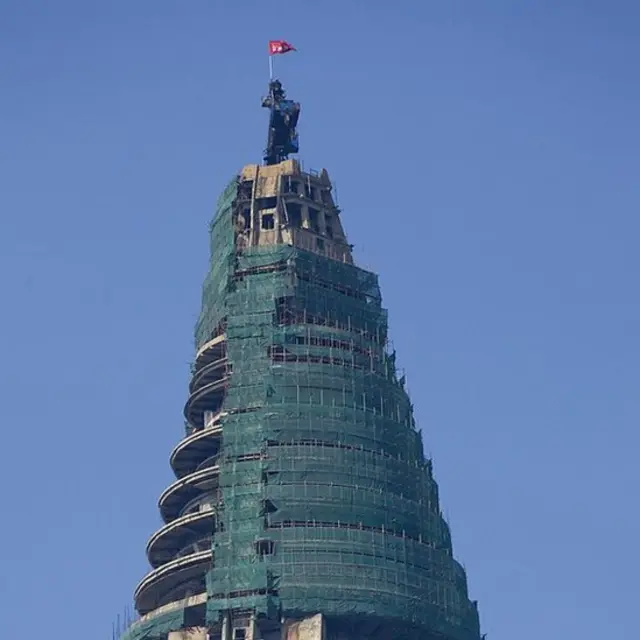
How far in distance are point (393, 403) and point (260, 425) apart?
12.7m

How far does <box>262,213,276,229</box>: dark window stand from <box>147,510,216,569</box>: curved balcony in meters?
29.1

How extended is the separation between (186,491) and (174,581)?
9.08 meters

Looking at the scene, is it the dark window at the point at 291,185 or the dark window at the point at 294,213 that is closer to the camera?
the dark window at the point at 294,213

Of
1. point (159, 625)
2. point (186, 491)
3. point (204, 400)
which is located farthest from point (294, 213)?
point (159, 625)

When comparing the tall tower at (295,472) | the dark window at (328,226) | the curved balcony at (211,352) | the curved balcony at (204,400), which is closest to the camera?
the tall tower at (295,472)

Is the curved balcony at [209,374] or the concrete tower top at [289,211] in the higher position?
the concrete tower top at [289,211]

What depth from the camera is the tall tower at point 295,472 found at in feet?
486

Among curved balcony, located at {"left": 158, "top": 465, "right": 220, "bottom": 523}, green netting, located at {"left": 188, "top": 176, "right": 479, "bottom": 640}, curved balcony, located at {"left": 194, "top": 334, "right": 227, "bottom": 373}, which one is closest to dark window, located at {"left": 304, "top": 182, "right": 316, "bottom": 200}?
green netting, located at {"left": 188, "top": 176, "right": 479, "bottom": 640}

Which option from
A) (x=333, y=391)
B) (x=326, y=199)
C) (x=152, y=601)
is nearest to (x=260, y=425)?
(x=333, y=391)

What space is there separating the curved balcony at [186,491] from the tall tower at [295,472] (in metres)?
0.17

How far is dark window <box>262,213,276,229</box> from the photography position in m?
176

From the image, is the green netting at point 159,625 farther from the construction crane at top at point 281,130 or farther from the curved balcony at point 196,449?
the construction crane at top at point 281,130

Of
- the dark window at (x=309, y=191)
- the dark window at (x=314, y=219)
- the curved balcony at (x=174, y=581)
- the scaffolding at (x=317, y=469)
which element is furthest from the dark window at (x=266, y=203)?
the curved balcony at (x=174, y=581)

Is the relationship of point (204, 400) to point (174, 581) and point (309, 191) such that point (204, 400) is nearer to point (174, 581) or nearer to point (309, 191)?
point (174, 581)
